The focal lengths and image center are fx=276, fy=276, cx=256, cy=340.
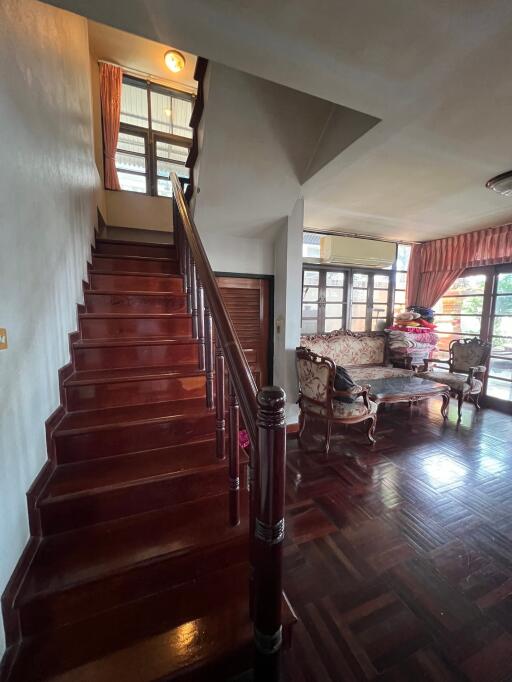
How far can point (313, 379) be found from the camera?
2688 millimetres

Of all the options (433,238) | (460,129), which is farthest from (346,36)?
(433,238)

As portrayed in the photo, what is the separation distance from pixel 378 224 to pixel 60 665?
174 inches

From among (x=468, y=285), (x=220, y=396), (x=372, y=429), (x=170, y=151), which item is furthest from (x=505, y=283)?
(x=170, y=151)

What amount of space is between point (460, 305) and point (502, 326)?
64cm

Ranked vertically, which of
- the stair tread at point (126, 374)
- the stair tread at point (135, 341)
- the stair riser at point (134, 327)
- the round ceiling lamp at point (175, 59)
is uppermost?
the round ceiling lamp at point (175, 59)

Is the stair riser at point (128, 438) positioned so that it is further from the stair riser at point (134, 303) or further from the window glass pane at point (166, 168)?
the window glass pane at point (166, 168)

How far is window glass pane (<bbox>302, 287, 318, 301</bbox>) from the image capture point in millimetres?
4020

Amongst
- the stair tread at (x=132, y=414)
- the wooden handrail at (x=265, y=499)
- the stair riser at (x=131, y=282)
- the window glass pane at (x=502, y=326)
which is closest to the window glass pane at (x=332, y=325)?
the window glass pane at (x=502, y=326)

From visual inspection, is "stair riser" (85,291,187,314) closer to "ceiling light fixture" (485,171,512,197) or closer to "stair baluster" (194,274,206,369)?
"stair baluster" (194,274,206,369)

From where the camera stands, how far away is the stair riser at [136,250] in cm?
268

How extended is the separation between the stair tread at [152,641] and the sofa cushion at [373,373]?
9.43ft

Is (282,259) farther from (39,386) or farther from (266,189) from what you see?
(39,386)

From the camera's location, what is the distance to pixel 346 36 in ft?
3.76

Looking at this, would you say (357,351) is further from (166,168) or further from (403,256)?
(166,168)
